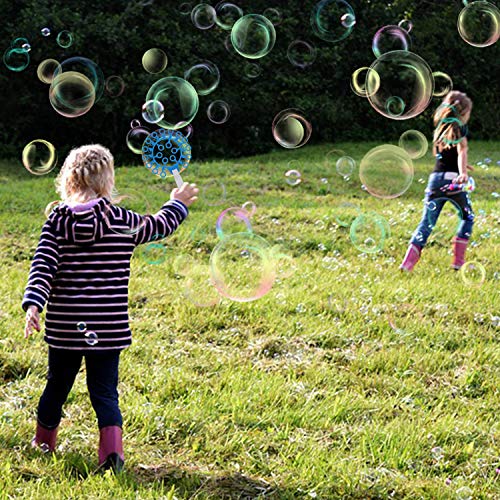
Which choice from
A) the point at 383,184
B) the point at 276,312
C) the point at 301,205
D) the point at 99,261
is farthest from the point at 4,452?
the point at 301,205

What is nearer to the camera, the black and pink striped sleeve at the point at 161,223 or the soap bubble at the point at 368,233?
the black and pink striped sleeve at the point at 161,223

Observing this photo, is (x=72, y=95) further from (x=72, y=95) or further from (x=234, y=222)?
(x=234, y=222)

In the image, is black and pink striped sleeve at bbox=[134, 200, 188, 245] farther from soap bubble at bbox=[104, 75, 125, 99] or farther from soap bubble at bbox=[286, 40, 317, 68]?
soap bubble at bbox=[286, 40, 317, 68]

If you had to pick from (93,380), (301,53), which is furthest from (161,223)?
(301,53)

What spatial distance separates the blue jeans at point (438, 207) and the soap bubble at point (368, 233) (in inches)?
15.3

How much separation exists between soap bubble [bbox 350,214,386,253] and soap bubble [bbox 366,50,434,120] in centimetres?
109

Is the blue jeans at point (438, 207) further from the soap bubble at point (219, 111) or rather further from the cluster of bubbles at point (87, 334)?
the soap bubble at point (219, 111)

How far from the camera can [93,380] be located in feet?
9.93

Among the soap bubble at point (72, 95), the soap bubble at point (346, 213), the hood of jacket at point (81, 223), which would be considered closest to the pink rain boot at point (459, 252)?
the soap bubble at point (346, 213)

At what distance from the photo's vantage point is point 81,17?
46.2 feet

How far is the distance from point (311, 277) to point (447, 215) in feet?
9.40

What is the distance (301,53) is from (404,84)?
9.85 m

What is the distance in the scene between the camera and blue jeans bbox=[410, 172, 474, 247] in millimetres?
6184

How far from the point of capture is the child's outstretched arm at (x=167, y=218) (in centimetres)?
306
